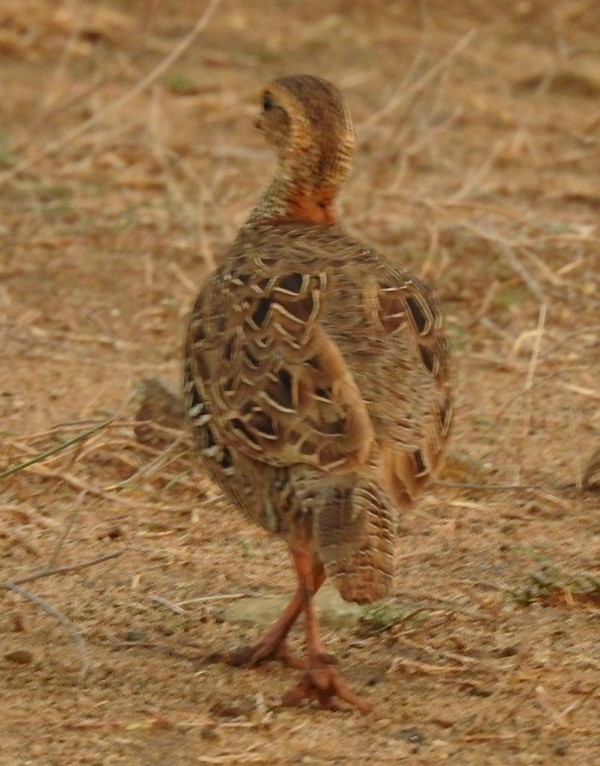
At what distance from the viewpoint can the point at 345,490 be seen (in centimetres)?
439

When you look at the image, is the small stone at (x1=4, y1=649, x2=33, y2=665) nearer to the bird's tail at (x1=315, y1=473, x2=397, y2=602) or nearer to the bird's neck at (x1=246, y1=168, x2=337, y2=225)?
the bird's tail at (x1=315, y1=473, x2=397, y2=602)

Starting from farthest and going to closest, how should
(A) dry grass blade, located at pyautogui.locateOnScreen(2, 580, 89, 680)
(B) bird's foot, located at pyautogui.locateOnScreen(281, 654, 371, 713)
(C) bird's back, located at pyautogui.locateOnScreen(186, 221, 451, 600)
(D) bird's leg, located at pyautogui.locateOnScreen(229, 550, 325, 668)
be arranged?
(D) bird's leg, located at pyautogui.locateOnScreen(229, 550, 325, 668) → (A) dry grass blade, located at pyautogui.locateOnScreen(2, 580, 89, 680) → (B) bird's foot, located at pyautogui.locateOnScreen(281, 654, 371, 713) → (C) bird's back, located at pyautogui.locateOnScreen(186, 221, 451, 600)

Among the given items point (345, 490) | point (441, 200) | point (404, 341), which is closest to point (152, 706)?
point (345, 490)

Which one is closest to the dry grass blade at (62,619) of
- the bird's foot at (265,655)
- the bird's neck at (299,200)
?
the bird's foot at (265,655)

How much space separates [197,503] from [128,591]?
0.79 metres

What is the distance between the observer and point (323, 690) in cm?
456

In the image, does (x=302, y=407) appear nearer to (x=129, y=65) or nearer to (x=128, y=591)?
(x=128, y=591)

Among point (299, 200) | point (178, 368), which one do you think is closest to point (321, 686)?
point (299, 200)

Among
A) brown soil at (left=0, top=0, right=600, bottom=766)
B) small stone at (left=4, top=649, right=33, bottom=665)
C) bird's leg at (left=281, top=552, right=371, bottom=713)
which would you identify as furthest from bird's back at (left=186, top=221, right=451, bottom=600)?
small stone at (left=4, top=649, right=33, bottom=665)

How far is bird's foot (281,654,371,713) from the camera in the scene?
4566mm

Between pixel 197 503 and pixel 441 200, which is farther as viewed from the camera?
pixel 441 200

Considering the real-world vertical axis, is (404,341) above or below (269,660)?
above

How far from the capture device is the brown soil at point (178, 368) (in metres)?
4.59

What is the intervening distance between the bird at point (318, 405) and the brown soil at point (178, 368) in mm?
339
